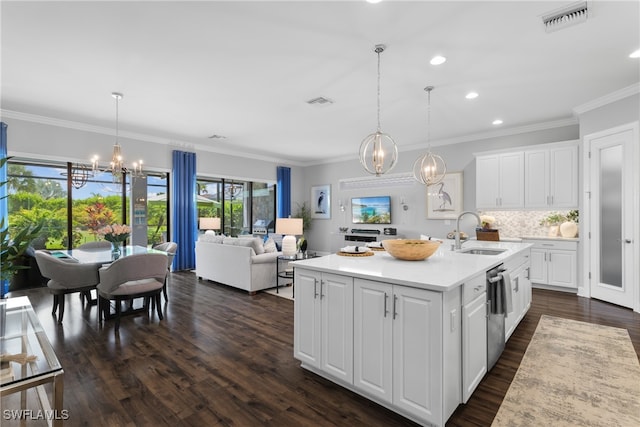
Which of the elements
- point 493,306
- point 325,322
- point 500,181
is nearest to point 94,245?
point 325,322

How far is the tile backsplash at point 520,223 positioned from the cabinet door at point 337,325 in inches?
201

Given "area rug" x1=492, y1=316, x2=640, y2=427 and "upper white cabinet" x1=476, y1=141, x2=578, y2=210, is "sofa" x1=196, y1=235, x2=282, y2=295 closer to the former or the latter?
"area rug" x1=492, y1=316, x2=640, y2=427

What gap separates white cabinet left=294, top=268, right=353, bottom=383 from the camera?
2.27 meters

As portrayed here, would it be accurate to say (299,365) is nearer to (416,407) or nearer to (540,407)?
(416,407)

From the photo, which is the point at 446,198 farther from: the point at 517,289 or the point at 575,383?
the point at 575,383

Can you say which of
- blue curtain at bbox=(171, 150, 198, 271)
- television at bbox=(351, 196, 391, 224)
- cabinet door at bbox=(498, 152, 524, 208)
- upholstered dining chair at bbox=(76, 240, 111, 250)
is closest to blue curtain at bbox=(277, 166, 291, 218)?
television at bbox=(351, 196, 391, 224)

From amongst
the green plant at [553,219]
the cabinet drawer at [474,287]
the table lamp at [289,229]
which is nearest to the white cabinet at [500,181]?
the green plant at [553,219]

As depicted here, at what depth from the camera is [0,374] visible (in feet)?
5.00

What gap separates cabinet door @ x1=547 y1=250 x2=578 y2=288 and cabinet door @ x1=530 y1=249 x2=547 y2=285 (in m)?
0.07

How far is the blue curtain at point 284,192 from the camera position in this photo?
9.23 m

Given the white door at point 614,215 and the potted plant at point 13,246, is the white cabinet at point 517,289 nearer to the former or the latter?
the white door at point 614,215

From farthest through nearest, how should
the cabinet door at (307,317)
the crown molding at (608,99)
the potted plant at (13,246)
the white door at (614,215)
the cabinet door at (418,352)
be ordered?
the white door at (614,215) < the crown molding at (608,99) < the cabinet door at (307,317) < the cabinet door at (418,352) < the potted plant at (13,246)

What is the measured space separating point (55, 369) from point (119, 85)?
3573 millimetres

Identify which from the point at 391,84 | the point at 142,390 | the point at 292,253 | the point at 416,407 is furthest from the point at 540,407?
the point at 292,253
